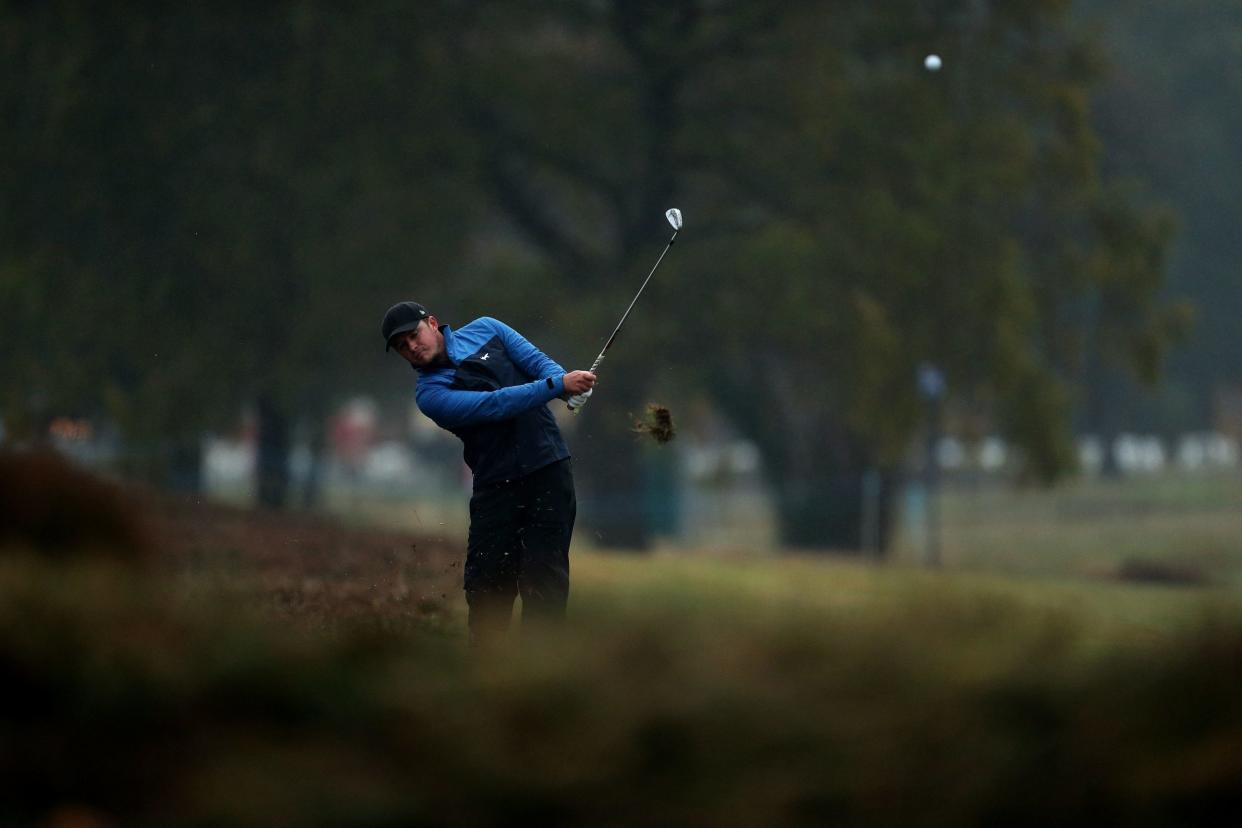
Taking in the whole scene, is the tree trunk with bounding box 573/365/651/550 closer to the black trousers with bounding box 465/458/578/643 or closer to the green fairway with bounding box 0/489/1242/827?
the black trousers with bounding box 465/458/578/643

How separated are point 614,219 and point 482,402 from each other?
2579cm

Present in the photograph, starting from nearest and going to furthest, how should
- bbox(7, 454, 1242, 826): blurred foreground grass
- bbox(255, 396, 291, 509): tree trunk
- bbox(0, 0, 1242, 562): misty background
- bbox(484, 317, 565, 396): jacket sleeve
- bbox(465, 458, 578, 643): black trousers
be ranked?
bbox(7, 454, 1242, 826): blurred foreground grass → bbox(465, 458, 578, 643): black trousers → bbox(484, 317, 565, 396): jacket sleeve → bbox(0, 0, 1242, 562): misty background → bbox(255, 396, 291, 509): tree trunk

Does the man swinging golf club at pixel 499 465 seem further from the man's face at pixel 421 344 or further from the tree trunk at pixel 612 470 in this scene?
the tree trunk at pixel 612 470

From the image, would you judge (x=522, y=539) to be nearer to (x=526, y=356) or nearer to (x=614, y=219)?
(x=526, y=356)

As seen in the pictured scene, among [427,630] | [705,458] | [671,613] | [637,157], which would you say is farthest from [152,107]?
[705,458]

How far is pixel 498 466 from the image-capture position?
32.2 ft

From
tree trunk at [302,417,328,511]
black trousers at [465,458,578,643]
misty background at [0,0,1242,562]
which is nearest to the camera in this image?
black trousers at [465,458,578,643]

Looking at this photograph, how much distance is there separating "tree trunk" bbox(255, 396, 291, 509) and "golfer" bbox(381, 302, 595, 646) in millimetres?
19099

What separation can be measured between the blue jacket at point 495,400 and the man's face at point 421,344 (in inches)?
2.8

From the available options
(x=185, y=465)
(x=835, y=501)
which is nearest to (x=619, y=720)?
(x=185, y=465)

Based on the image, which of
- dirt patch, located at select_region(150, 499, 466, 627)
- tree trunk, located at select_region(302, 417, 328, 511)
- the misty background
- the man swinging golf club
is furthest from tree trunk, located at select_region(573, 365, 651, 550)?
the man swinging golf club

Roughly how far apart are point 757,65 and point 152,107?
896 centimetres

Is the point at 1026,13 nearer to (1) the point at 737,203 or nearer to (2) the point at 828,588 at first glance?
(1) the point at 737,203

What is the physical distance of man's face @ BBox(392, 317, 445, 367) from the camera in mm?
9656
